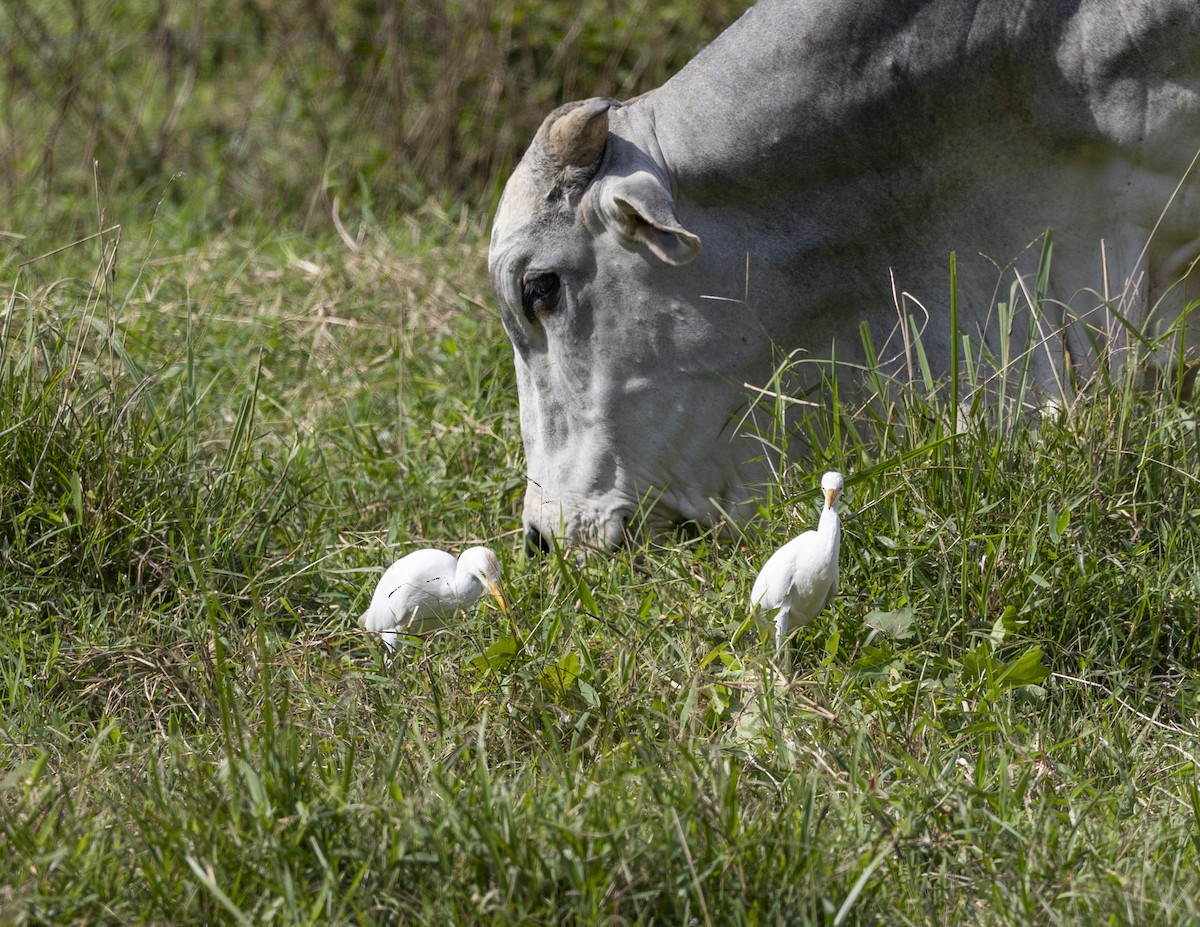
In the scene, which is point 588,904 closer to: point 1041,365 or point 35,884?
point 35,884

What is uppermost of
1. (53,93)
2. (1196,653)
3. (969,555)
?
(53,93)

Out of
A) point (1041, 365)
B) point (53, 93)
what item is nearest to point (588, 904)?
point (1041, 365)

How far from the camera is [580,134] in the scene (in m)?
4.00

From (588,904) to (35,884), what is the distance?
876mm

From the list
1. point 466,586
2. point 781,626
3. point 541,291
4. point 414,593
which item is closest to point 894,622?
point 781,626

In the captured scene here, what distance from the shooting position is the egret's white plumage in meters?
3.17

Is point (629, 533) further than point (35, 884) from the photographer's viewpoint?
Yes

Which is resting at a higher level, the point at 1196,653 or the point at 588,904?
the point at 588,904

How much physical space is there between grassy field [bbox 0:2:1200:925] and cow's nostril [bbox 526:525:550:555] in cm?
7

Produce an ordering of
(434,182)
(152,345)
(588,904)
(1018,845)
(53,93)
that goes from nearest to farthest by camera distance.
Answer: (588,904) < (1018,845) < (152,345) < (434,182) < (53,93)

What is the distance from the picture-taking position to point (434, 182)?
22.9 ft

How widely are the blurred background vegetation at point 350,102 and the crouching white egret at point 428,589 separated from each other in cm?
337

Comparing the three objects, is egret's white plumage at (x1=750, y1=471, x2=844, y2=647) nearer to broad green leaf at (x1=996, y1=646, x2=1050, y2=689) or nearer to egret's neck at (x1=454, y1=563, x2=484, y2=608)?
broad green leaf at (x1=996, y1=646, x2=1050, y2=689)

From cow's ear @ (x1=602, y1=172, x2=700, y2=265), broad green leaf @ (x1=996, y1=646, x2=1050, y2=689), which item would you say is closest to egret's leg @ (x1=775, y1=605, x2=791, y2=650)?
broad green leaf @ (x1=996, y1=646, x2=1050, y2=689)
